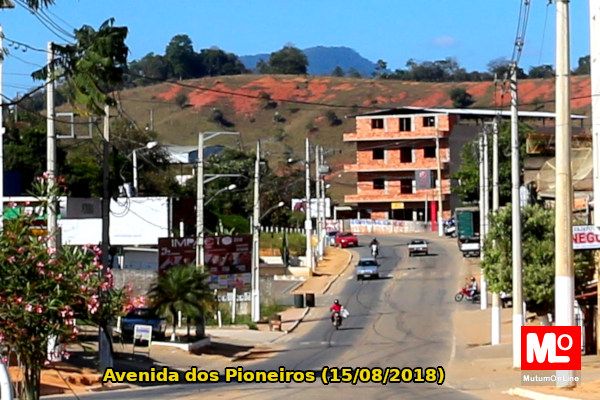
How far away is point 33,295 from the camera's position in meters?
17.8

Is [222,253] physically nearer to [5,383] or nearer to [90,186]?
[90,186]

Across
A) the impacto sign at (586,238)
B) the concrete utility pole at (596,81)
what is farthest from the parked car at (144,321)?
the impacto sign at (586,238)

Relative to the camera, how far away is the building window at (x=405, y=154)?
128250 mm

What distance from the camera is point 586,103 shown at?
15938cm

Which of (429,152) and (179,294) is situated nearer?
(179,294)

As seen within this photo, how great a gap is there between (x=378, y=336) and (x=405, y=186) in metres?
75.2

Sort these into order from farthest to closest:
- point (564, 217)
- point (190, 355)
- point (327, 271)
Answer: point (327, 271) < point (190, 355) < point (564, 217)

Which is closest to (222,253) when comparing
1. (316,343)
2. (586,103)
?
(316,343)

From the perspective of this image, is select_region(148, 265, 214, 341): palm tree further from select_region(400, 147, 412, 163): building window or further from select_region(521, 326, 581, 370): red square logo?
select_region(400, 147, 412, 163): building window

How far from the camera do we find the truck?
290ft

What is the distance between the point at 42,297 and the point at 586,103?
486ft

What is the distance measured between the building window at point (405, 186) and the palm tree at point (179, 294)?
273 feet

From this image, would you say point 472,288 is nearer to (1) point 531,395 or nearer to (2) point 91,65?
(1) point 531,395

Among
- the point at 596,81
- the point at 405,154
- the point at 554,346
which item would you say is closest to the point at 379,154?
the point at 405,154
